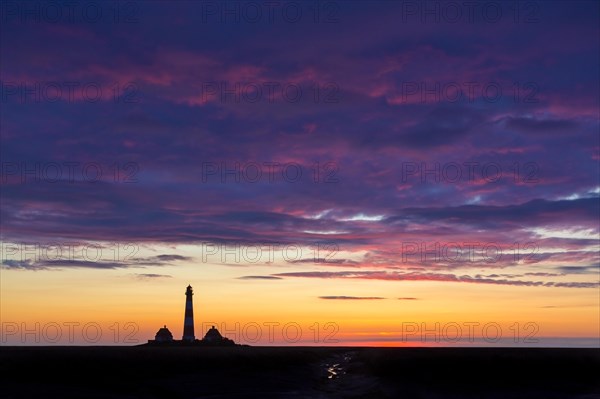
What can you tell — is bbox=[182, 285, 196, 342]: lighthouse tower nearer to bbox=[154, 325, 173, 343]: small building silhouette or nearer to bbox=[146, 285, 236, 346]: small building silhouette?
bbox=[146, 285, 236, 346]: small building silhouette

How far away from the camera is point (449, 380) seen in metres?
53.2

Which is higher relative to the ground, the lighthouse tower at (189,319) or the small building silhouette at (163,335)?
the lighthouse tower at (189,319)

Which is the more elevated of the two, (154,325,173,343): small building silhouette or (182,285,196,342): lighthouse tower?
(182,285,196,342): lighthouse tower

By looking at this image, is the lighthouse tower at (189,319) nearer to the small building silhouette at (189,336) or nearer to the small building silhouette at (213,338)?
the small building silhouette at (189,336)

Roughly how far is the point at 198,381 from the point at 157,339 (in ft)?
374

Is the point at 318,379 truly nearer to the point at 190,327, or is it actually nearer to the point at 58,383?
the point at 58,383

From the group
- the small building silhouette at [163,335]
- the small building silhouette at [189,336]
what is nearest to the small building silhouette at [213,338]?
the small building silhouette at [189,336]

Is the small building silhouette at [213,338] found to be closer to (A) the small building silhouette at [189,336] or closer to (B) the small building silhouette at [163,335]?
(A) the small building silhouette at [189,336]

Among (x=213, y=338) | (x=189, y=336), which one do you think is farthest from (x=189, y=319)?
(x=213, y=338)

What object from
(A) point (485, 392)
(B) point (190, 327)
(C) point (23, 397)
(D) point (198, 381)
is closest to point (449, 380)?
(A) point (485, 392)

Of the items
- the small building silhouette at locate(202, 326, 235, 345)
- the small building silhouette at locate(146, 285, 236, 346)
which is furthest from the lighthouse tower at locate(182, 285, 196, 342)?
the small building silhouette at locate(202, 326, 235, 345)

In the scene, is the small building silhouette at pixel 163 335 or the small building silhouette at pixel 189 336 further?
the small building silhouette at pixel 163 335

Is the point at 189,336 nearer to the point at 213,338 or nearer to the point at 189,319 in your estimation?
the point at 189,319

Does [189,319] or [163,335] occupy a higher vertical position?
[189,319]
